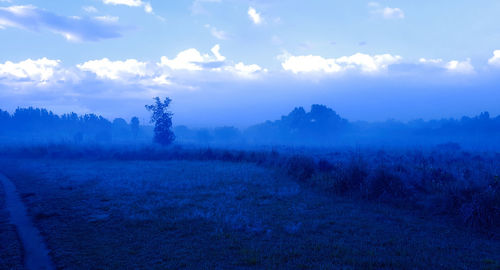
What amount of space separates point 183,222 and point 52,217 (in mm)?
5638

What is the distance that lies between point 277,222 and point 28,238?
821cm

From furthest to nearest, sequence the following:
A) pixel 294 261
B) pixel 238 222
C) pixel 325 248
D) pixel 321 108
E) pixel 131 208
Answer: pixel 321 108 < pixel 131 208 < pixel 238 222 < pixel 325 248 < pixel 294 261

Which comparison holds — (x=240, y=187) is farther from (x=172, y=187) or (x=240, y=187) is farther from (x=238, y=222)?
(x=238, y=222)

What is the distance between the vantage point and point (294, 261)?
7.69 m

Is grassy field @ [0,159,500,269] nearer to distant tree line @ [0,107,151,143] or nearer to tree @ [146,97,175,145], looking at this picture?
tree @ [146,97,175,145]

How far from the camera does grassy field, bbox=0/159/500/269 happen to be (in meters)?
7.84

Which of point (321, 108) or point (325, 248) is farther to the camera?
point (321, 108)

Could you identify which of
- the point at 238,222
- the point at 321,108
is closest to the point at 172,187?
the point at 238,222

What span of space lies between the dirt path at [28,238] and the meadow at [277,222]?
25 cm

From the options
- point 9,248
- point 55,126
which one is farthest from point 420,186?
point 55,126

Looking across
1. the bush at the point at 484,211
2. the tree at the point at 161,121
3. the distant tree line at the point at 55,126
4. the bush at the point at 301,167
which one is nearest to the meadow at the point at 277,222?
the bush at the point at 484,211

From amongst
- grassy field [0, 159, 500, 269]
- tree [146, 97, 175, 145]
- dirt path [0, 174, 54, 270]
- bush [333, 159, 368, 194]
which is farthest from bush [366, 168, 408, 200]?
tree [146, 97, 175, 145]

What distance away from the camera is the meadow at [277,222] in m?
8.00

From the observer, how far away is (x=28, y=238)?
9.96m
